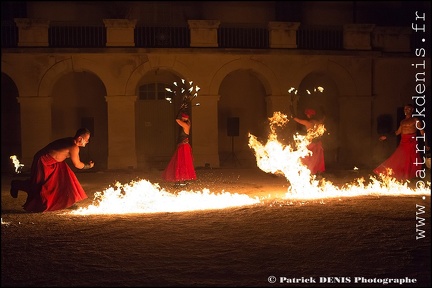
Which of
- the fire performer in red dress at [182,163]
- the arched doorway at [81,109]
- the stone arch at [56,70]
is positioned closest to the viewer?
the fire performer in red dress at [182,163]

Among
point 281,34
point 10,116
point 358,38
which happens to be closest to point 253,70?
point 281,34

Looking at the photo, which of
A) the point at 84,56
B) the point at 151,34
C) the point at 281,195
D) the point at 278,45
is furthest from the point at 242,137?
the point at 281,195

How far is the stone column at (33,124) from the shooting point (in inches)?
713

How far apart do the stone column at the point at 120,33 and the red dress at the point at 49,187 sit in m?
8.98

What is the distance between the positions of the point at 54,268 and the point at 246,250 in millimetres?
2377

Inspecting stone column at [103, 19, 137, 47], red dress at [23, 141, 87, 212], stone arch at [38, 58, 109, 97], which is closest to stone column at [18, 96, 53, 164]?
stone arch at [38, 58, 109, 97]

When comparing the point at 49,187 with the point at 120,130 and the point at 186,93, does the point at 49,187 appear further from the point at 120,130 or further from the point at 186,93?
the point at 186,93

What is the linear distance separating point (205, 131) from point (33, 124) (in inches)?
228

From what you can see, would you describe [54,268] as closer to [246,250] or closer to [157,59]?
[246,250]

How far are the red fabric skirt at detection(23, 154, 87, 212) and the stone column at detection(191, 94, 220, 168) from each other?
29.1ft

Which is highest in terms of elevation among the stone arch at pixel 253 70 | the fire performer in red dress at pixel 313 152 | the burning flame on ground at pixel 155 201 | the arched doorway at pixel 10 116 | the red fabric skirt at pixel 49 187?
the stone arch at pixel 253 70

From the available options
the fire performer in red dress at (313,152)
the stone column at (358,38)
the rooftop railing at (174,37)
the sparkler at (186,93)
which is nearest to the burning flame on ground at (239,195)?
the fire performer in red dress at (313,152)

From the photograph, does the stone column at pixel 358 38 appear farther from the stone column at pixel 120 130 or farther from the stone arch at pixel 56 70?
the stone arch at pixel 56 70

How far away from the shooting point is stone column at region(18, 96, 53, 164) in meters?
18.1
